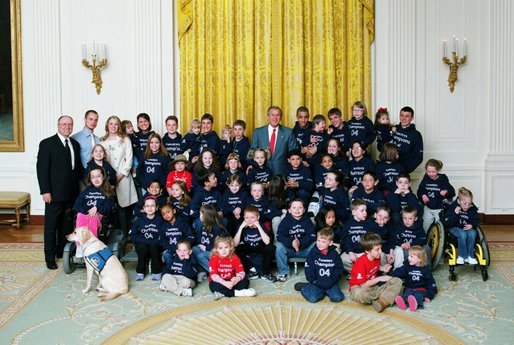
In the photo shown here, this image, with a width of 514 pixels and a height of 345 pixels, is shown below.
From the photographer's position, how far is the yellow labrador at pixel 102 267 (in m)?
7.08

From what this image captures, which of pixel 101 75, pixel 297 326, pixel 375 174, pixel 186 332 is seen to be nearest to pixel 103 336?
pixel 186 332

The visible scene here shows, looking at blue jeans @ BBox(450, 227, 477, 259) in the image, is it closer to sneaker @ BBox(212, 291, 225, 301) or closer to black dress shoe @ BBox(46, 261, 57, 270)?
sneaker @ BBox(212, 291, 225, 301)

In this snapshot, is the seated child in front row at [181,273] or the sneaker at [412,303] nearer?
the sneaker at [412,303]

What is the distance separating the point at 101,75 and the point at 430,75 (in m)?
4.87

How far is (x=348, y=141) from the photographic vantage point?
927cm

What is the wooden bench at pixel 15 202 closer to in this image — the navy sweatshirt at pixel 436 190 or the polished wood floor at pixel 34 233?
the polished wood floor at pixel 34 233

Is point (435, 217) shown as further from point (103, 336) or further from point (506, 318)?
point (103, 336)

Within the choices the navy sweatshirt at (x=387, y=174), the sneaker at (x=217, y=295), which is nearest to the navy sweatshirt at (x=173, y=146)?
the navy sweatshirt at (x=387, y=174)

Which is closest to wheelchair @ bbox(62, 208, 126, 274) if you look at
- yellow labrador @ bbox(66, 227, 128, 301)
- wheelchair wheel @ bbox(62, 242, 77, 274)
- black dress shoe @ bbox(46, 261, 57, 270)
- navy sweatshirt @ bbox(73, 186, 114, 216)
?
wheelchair wheel @ bbox(62, 242, 77, 274)

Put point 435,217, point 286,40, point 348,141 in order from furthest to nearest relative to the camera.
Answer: point 286,40 → point 348,141 → point 435,217

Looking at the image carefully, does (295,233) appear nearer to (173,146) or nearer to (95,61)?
(173,146)

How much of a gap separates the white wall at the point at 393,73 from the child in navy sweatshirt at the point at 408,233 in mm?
2686

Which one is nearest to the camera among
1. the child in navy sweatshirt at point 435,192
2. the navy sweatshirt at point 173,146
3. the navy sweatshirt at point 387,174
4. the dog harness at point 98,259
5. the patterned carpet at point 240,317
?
the patterned carpet at point 240,317

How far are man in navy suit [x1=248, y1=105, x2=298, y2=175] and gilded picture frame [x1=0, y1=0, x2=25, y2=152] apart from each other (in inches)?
147
